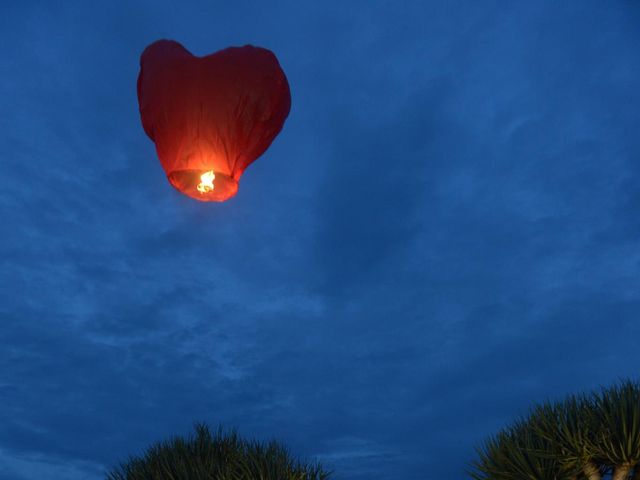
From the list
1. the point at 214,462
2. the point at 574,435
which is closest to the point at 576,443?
the point at 574,435

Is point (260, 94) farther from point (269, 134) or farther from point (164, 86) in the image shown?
point (164, 86)

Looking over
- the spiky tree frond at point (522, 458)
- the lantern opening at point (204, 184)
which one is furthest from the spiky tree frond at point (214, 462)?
the lantern opening at point (204, 184)

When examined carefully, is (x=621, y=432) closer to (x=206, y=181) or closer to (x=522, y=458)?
(x=522, y=458)

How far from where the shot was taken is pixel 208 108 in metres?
4.39

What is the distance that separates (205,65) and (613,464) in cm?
745

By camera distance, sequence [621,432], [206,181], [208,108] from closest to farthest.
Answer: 1. [208,108]
2. [206,181]
3. [621,432]

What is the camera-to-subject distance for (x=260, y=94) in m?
4.58

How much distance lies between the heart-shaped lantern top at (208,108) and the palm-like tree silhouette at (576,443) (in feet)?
19.9

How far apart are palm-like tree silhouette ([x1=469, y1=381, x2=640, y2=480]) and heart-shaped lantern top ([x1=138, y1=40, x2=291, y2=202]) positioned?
6.08 metres

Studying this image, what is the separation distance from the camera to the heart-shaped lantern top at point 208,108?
4398mm

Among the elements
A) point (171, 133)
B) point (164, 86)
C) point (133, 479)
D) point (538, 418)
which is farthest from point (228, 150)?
point (133, 479)

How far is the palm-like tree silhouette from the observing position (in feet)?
26.0

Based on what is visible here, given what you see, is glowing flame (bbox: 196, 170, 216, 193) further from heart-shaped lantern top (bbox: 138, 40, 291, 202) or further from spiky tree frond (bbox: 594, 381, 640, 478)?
spiky tree frond (bbox: 594, 381, 640, 478)

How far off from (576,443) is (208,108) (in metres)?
6.72
